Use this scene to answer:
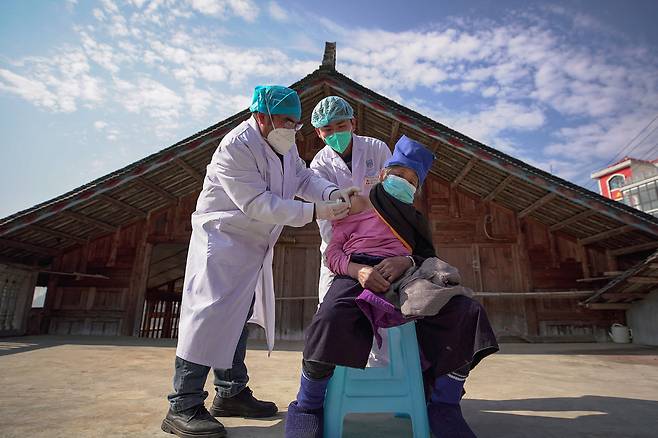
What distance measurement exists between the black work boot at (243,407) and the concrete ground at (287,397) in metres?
0.06

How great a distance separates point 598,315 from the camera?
7188 mm

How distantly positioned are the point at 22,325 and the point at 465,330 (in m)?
8.75

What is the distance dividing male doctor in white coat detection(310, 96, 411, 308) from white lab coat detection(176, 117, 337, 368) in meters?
0.38

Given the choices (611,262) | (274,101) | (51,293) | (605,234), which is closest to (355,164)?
(274,101)

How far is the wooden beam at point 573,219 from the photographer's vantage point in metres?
6.45

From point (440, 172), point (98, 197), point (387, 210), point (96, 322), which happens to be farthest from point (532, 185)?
point (96, 322)

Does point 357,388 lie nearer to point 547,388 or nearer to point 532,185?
point 547,388

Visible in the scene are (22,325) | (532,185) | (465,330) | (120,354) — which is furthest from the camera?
(22,325)

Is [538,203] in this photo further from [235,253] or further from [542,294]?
[235,253]

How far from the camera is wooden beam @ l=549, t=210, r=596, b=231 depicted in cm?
645

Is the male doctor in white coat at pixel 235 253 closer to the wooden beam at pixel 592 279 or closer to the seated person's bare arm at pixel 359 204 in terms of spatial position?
the seated person's bare arm at pixel 359 204

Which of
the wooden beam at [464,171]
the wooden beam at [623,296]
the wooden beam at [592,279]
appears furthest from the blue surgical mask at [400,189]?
the wooden beam at [592,279]

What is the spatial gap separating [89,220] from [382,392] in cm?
762

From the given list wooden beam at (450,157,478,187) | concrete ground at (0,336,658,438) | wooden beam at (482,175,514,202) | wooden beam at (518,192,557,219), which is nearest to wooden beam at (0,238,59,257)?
concrete ground at (0,336,658,438)
